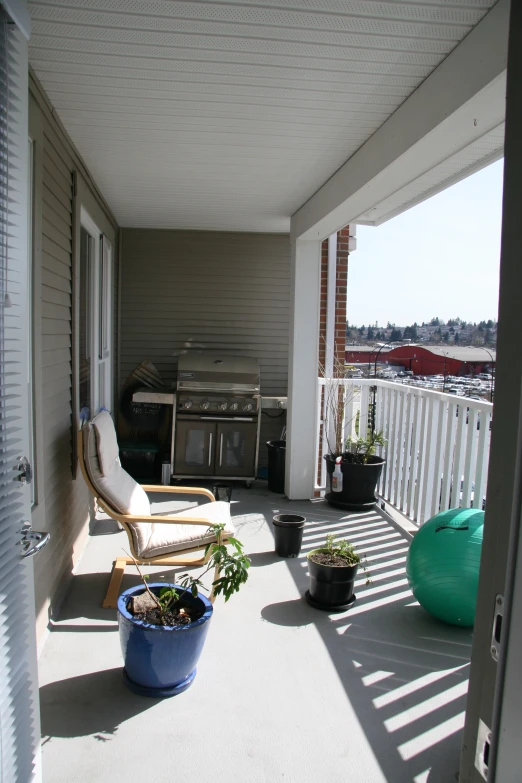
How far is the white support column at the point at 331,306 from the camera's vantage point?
240 inches

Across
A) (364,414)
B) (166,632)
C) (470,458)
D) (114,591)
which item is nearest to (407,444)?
(364,414)

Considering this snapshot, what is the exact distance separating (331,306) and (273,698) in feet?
14.2

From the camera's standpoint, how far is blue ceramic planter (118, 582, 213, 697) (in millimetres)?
2352

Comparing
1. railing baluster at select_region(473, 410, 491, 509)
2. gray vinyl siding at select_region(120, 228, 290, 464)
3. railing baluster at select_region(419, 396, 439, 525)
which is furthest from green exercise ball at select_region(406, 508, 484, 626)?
Result: gray vinyl siding at select_region(120, 228, 290, 464)

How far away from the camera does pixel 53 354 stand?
320 centimetres

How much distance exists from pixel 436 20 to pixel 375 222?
3153mm

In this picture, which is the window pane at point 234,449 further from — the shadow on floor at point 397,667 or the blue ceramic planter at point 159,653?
the blue ceramic planter at point 159,653

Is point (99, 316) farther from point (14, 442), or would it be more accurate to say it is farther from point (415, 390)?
point (14, 442)

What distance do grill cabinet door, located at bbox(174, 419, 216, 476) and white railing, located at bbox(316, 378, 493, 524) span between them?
114 centimetres

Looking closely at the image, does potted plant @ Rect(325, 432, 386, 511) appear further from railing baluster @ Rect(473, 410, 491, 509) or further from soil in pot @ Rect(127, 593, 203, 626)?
soil in pot @ Rect(127, 593, 203, 626)

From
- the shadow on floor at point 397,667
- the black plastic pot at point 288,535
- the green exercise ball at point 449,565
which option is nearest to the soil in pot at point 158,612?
the shadow on floor at point 397,667

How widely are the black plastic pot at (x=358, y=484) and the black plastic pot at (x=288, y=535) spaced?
4.17 feet

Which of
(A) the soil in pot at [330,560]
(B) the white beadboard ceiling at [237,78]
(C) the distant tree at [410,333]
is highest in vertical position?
(B) the white beadboard ceiling at [237,78]

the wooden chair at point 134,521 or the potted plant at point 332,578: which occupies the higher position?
the wooden chair at point 134,521
